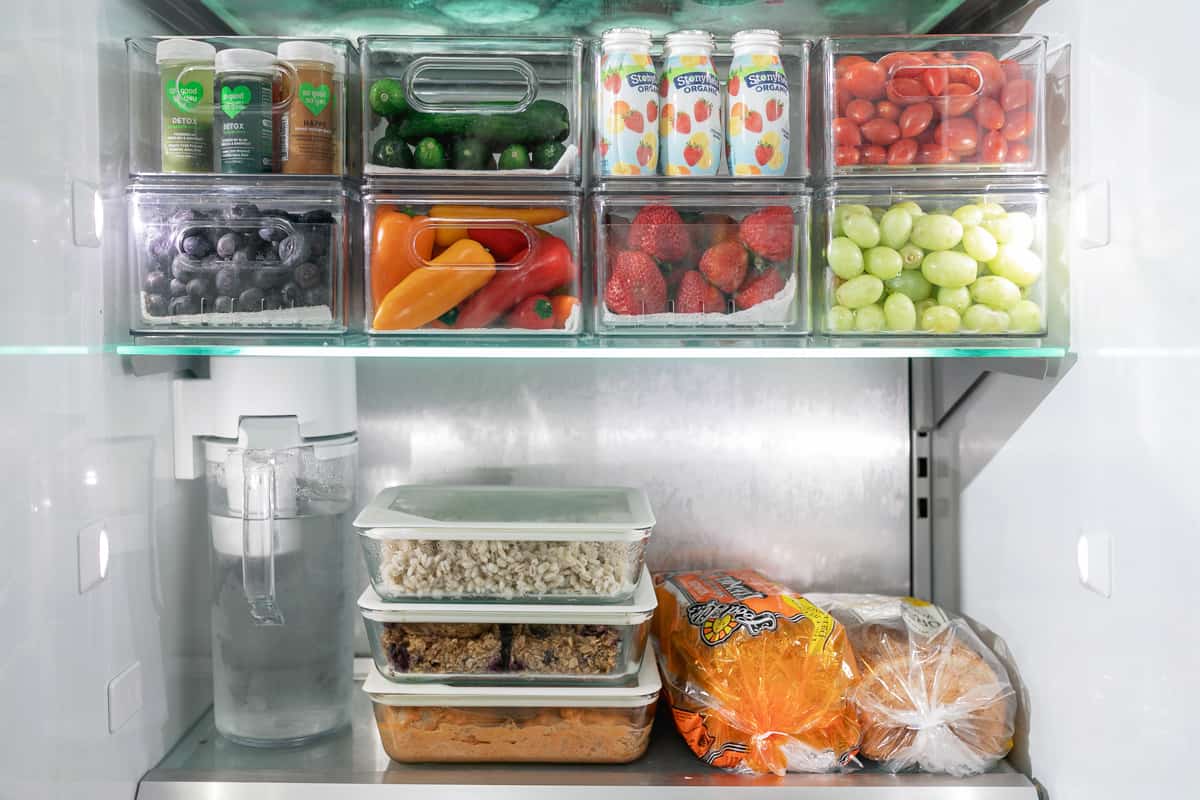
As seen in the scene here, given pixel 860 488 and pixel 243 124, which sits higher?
pixel 243 124

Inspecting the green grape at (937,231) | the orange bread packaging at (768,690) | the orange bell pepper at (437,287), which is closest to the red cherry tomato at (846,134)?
the green grape at (937,231)

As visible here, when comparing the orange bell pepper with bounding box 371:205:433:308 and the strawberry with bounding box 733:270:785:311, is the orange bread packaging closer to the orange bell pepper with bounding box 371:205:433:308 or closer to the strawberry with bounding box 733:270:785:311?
the strawberry with bounding box 733:270:785:311

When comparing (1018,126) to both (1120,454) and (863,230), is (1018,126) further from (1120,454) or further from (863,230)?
(1120,454)

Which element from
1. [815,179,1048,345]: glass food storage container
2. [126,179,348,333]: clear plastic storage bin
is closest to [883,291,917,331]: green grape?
[815,179,1048,345]: glass food storage container

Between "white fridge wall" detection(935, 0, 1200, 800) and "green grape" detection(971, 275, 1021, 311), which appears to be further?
"green grape" detection(971, 275, 1021, 311)

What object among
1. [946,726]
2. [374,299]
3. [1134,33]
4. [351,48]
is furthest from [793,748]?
[351,48]

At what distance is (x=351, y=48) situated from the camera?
111 cm

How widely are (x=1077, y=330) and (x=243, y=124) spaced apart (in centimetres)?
87

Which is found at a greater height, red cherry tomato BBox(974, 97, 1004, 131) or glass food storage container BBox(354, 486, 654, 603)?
red cherry tomato BBox(974, 97, 1004, 131)

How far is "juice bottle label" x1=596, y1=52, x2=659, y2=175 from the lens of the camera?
Answer: 1062 millimetres

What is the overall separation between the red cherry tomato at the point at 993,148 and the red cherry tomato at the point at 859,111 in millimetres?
121

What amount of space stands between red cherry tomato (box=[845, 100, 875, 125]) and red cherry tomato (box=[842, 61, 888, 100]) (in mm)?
12

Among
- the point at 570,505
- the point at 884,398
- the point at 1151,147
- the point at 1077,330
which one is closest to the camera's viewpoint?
the point at 1151,147

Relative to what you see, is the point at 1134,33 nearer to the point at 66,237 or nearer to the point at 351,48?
the point at 351,48
